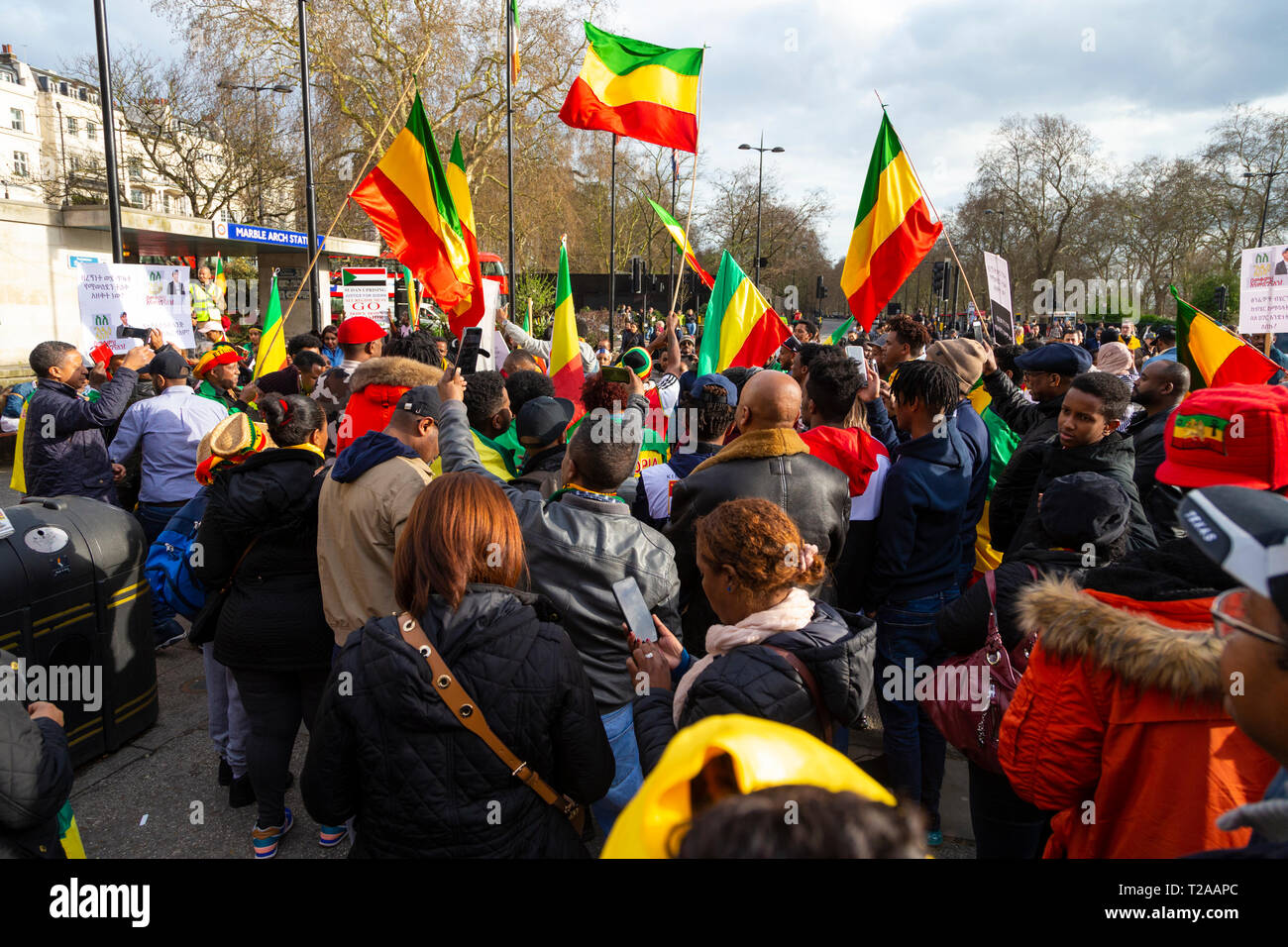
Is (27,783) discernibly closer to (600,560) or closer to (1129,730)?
(600,560)

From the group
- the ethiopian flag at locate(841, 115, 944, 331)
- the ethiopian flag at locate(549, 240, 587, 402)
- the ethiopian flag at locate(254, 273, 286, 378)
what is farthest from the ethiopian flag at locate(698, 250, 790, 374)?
the ethiopian flag at locate(254, 273, 286, 378)

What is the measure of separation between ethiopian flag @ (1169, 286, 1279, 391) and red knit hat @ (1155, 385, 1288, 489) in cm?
355

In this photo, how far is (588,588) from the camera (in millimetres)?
2494

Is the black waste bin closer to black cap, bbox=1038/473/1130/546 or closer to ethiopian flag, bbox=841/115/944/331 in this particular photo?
black cap, bbox=1038/473/1130/546

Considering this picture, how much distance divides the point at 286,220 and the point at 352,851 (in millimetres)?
44594

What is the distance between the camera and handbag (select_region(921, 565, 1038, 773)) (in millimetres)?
2336

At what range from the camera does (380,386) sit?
338 centimetres

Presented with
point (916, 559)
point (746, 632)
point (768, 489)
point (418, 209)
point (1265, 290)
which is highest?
point (418, 209)

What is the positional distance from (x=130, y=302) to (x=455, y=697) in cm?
710

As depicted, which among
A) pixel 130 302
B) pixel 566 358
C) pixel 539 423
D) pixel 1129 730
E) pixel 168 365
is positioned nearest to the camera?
pixel 1129 730

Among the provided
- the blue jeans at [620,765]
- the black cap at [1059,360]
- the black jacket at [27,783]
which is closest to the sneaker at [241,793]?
the black jacket at [27,783]

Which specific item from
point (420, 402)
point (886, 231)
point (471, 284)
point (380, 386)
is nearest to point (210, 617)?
point (380, 386)
